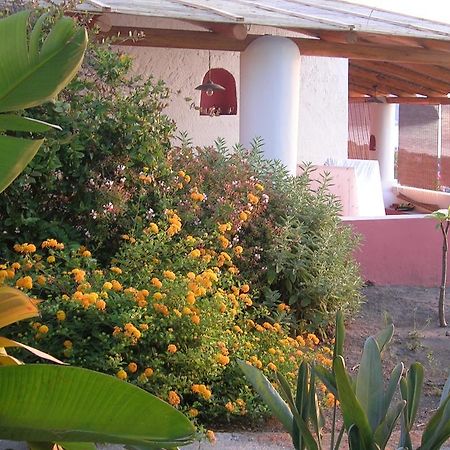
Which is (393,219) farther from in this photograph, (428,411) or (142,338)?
(142,338)

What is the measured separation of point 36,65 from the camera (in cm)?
173

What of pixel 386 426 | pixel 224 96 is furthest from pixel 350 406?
pixel 224 96

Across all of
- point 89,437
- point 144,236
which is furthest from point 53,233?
point 89,437

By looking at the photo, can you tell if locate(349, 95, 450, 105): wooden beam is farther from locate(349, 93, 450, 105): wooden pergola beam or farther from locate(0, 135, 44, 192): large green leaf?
locate(0, 135, 44, 192): large green leaf

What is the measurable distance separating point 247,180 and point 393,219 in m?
2.97

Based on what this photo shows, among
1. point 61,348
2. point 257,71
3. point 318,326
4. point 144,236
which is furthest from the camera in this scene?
point 257,71

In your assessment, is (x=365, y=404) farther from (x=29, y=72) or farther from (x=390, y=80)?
(x=390, y=80)

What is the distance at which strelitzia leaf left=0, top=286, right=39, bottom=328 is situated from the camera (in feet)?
6.72

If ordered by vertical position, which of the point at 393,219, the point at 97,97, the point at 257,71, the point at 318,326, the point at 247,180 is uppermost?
the point at 257,71

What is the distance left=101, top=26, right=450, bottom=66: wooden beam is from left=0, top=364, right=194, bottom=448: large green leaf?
7569 millimetres

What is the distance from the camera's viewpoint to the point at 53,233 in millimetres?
4676

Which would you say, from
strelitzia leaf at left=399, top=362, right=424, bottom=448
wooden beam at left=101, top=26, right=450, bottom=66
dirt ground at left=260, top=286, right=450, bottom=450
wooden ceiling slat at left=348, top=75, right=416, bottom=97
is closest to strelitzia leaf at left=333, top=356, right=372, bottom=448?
strelitzia leaf at left=399, top=362, right=424, bottom=448

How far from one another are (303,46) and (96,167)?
5086 millimetres

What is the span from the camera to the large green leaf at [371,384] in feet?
8.05
